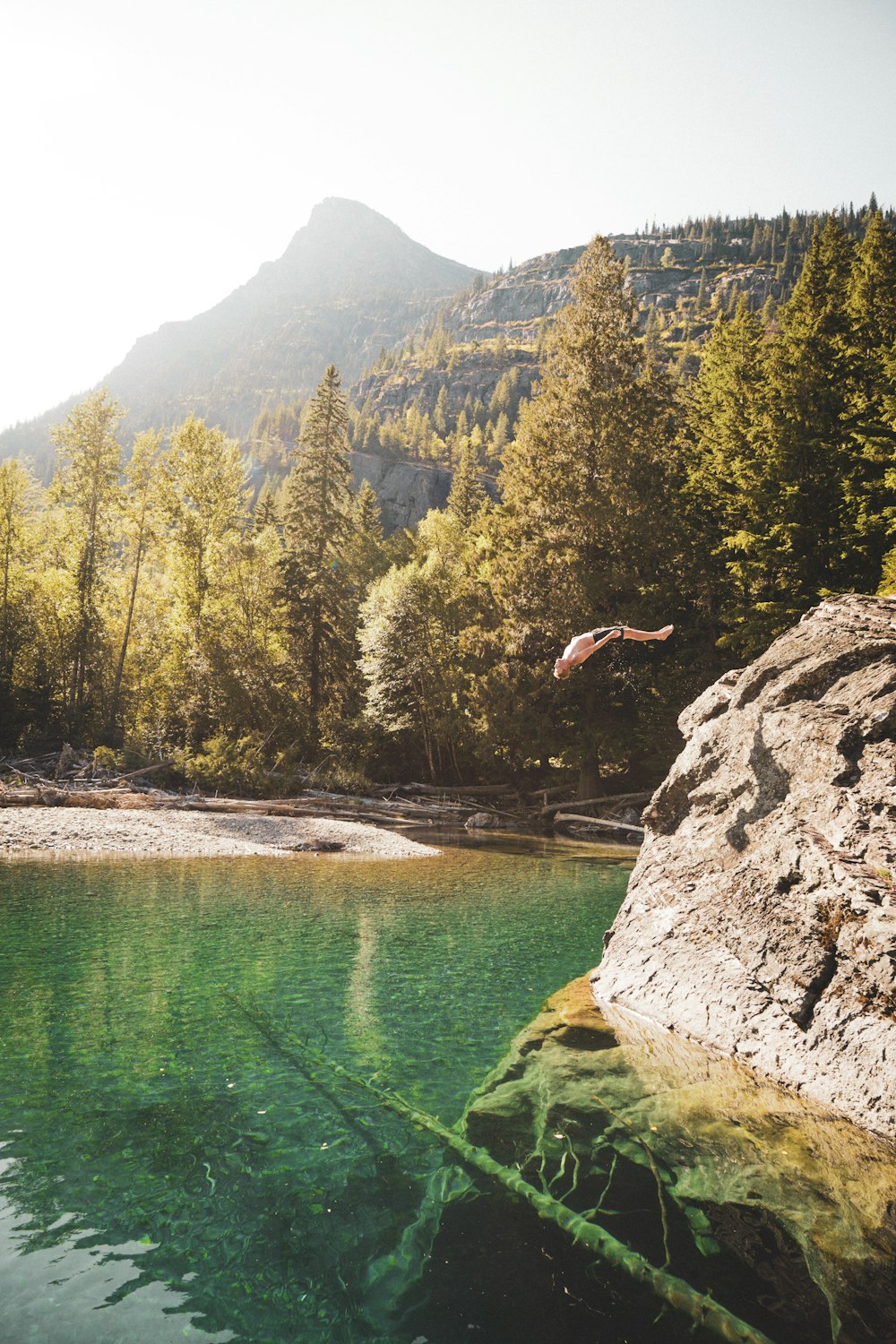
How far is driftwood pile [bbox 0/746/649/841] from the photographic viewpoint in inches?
934

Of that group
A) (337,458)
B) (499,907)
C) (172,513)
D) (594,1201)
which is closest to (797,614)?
(499,907)

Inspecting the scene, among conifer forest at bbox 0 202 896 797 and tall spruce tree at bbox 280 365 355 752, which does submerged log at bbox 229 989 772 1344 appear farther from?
tall spruce tree at bbox 280 365 355 752

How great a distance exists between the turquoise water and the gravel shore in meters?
4.77

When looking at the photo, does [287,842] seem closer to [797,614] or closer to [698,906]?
[698,906]

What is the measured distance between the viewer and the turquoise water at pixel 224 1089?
3.76 meters

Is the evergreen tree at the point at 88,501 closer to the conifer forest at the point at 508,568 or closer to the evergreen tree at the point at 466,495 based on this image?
the conifer forest at the point at 508,568

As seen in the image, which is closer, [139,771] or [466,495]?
[139,771]

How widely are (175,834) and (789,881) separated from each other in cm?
1740

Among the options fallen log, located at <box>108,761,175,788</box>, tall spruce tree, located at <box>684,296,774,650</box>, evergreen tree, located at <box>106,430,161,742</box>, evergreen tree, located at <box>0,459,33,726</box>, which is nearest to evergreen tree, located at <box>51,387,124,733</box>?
evergreen tree, located at <box>106,430,161,742</box>

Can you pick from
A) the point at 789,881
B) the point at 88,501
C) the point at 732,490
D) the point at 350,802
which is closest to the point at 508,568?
the point at 732,490

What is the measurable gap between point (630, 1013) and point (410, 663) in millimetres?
24177

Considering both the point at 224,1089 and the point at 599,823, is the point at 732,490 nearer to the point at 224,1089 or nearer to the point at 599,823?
the point at 599,823

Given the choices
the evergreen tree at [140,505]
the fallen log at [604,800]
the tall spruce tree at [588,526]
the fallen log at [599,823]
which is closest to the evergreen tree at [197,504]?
the evergreen tree at [140,505]

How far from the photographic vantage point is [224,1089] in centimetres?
612
